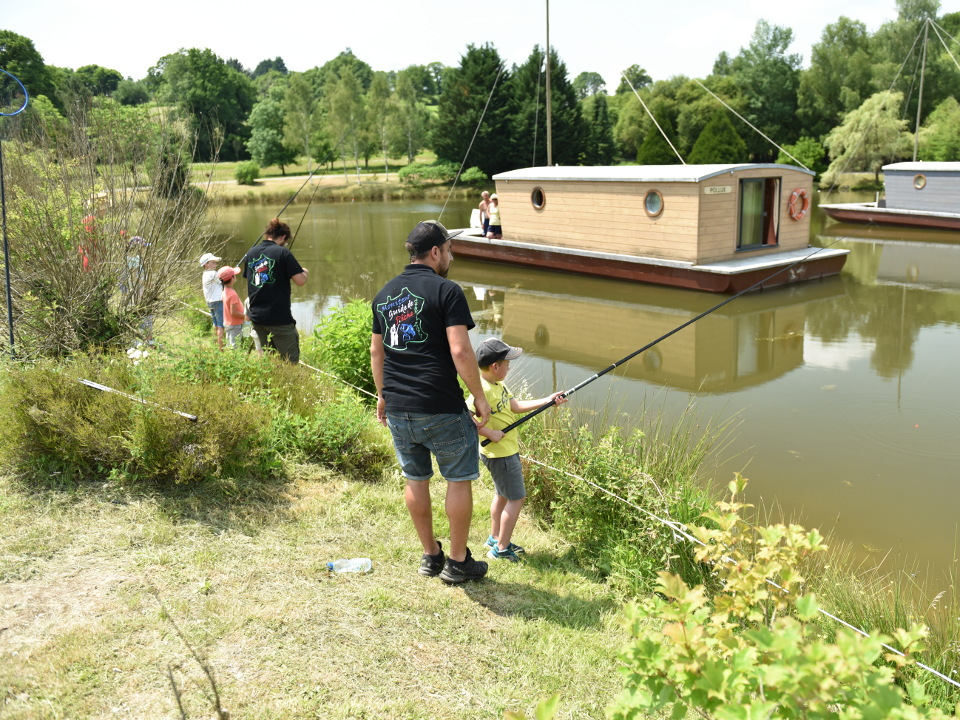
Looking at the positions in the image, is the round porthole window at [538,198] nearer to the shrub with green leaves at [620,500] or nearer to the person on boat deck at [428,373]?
the shrub with green leaves at [620,500]

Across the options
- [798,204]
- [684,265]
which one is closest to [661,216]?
[684,265]

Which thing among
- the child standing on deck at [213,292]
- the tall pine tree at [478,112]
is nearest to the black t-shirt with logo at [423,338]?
the child standing on deck at [213,292]

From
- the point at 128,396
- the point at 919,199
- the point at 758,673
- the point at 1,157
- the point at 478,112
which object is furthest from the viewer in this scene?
the point at 478,112

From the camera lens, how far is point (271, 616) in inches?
135

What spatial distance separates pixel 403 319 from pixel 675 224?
11977 millimetres

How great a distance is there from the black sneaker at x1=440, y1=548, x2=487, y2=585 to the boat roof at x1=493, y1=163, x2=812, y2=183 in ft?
37.7

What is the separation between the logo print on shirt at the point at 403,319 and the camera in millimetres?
3527

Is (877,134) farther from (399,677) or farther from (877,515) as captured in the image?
(399,677)

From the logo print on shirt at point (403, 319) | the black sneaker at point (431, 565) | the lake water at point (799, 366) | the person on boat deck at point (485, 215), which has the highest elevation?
the logo print on shirt at point (403, 319)

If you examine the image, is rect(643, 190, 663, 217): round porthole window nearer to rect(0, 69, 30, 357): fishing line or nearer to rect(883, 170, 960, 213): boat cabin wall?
rect(0, 69, 30, 357): fishing line

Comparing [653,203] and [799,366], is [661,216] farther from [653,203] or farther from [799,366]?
[799,366]

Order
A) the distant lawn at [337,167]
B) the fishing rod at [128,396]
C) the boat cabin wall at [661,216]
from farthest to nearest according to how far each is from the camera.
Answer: the distant lawn at [337,167] → the boat cabin wall at [661,216] → the fishing rod at [128,396]

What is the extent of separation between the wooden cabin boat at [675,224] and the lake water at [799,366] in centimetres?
43

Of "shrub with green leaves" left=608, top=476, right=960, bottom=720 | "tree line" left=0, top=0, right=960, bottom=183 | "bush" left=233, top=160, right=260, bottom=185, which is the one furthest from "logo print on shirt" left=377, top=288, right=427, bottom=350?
"bush" left=233, top=160, right=260, bottom=185
